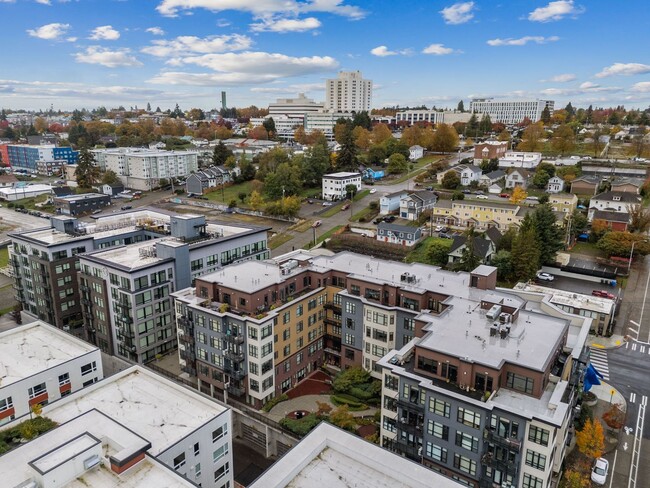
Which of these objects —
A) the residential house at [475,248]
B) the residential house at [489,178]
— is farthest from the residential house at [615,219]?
the residential house at [489,178]

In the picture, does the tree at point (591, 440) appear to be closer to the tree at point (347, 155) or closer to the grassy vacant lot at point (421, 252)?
the grassy vacant lot at point (421, 252)

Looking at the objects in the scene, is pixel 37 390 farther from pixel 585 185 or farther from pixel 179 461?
pixel 585 185

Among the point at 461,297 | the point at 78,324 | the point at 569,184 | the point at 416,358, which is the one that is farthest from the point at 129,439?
the point at 569,184

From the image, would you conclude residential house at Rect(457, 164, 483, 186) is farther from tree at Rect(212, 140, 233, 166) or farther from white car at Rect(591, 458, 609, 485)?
white car at Rect(591, 458, 609, 485)

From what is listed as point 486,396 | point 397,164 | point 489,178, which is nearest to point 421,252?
point 489,178

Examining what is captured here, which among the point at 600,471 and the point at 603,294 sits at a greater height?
the point at 603,294

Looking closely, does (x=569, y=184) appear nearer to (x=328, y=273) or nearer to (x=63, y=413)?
(x=328, y=273)

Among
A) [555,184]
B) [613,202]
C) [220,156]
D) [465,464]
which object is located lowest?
[465,464]
